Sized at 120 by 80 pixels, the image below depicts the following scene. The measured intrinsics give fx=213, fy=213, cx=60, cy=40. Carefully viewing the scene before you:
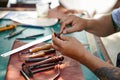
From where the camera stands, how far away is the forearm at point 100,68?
88 cm

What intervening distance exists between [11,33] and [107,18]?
0.62 meters

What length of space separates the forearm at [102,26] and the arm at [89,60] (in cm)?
47

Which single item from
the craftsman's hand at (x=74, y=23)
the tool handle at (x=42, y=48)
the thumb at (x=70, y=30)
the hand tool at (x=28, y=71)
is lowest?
the hand tool at (x=28, y=71)

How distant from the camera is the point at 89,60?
0.90 metres

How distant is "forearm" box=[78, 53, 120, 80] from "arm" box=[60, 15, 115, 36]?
0.41m

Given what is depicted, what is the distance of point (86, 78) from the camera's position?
0.93 metres

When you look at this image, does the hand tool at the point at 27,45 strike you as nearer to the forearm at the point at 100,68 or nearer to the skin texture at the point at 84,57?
the skin texture at the point at 84,57

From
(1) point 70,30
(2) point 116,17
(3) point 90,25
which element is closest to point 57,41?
(1) point 70,30

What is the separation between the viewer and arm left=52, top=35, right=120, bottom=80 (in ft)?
2.90

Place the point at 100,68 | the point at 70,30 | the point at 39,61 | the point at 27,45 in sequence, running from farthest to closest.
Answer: the point at 70,30, the point at 27,45, the point at 39,61, the point at 100,68

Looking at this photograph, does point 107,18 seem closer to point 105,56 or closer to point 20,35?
point 105,56

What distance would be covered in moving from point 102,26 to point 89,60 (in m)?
0.54

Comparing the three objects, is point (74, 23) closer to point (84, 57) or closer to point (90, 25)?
point (90, 25)

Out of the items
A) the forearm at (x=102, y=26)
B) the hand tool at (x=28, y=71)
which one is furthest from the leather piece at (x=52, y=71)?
the forearm at (x=102, y=26)
